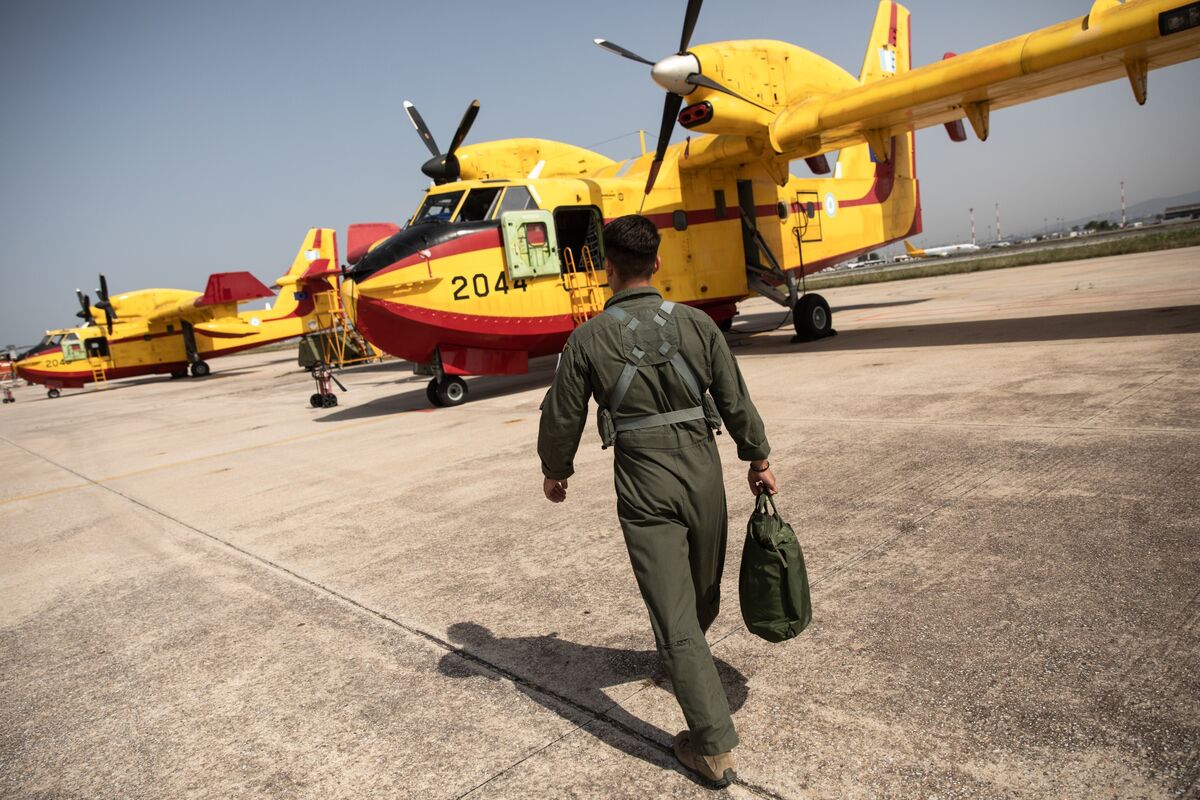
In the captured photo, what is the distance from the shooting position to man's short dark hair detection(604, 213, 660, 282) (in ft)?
9.27

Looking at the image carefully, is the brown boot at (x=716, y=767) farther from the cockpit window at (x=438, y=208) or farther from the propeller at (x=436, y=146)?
the propeller at (x=436, y=146)

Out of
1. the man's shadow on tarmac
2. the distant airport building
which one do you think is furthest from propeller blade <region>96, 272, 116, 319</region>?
the distant airport building

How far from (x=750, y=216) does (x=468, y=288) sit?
6183 mm

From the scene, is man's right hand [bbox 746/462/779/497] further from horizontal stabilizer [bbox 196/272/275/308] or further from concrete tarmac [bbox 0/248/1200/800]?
horizontal stabilizer [bbox 196/272/275/308]

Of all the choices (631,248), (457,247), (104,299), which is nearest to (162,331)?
(104,299)

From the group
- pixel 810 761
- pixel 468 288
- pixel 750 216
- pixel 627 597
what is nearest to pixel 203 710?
pixel 627 597

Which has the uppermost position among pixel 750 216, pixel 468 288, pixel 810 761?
pixel 750 216

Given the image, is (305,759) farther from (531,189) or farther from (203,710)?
(531,189)

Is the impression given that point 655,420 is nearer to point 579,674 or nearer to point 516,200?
point 579,674

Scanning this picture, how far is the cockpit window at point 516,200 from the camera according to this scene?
1207 cm

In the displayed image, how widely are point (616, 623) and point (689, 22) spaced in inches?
411

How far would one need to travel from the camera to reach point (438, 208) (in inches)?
475

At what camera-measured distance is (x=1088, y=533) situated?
395 centimetres

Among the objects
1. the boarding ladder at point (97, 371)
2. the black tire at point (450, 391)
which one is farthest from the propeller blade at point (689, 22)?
the boarding ladder at point (97, 371)
